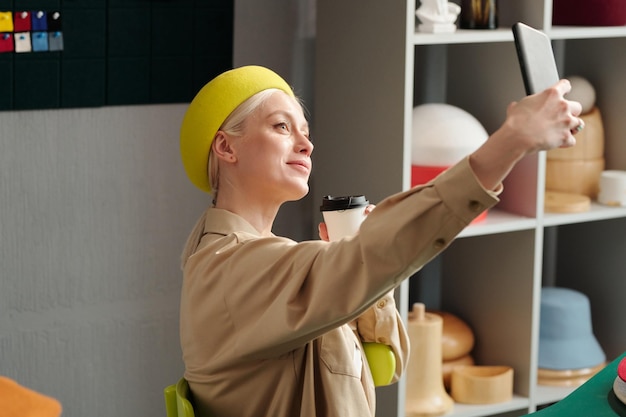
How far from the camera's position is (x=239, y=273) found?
1.59 metres

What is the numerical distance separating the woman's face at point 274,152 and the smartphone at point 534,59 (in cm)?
53

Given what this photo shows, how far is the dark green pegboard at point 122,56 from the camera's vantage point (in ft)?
8.20

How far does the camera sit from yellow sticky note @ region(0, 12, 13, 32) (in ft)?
7.98

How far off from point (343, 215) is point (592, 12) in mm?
1301

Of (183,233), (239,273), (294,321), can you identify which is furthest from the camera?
(183,233)

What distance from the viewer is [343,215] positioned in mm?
1761

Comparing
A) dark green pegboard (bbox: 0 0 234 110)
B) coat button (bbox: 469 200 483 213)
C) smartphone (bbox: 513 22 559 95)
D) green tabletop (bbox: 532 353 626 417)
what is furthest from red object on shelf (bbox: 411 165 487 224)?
coat button (bbox: 469 200 483 213)

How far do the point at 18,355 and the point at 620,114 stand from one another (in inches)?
70.1

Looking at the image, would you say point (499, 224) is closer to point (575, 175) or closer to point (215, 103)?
point (575, 175)

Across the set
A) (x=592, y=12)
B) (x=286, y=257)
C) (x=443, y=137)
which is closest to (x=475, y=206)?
(x=286, y=257)

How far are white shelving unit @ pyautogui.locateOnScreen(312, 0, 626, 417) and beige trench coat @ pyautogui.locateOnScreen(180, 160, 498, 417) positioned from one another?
730mm

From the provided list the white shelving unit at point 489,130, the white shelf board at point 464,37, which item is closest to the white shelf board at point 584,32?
the white shelving unit at point 489,130

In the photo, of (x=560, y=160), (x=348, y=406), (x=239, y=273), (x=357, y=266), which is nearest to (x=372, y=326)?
(x=348, y=406)

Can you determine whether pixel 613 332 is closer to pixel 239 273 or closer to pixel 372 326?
pixel 372 326
